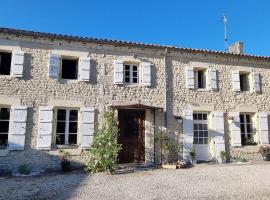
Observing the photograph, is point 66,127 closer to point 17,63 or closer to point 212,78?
point 17,63

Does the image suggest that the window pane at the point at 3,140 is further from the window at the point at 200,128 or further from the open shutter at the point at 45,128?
the window at the point at 200,128

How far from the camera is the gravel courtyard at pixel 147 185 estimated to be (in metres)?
6.16

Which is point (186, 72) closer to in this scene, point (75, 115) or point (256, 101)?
point (256, 101)

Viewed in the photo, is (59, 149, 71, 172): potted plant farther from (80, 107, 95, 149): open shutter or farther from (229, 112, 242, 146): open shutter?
(229, 112, 242, 146): open shutter

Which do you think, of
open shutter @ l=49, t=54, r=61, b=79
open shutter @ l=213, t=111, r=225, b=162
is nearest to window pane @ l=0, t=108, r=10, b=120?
open shutter @ l=49, t=54, r=61, b=79

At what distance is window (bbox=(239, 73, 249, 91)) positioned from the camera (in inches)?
509

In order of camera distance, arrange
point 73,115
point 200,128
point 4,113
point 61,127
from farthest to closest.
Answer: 1. point 200,128
2. point 73,115
3. point 61,127
4. point 4,113

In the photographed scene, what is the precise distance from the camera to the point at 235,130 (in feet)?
38.8

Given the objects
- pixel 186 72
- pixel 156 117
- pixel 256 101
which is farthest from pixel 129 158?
pixel 256 101

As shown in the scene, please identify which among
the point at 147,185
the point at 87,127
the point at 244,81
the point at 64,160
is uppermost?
the point at 244,81

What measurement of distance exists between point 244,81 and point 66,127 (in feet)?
27.2

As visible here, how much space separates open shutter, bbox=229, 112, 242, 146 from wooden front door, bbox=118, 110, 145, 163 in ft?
12.7

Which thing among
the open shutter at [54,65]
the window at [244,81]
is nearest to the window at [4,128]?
the open shutter at [54,65]

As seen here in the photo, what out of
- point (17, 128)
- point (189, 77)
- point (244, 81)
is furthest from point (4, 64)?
point (244, 81)
